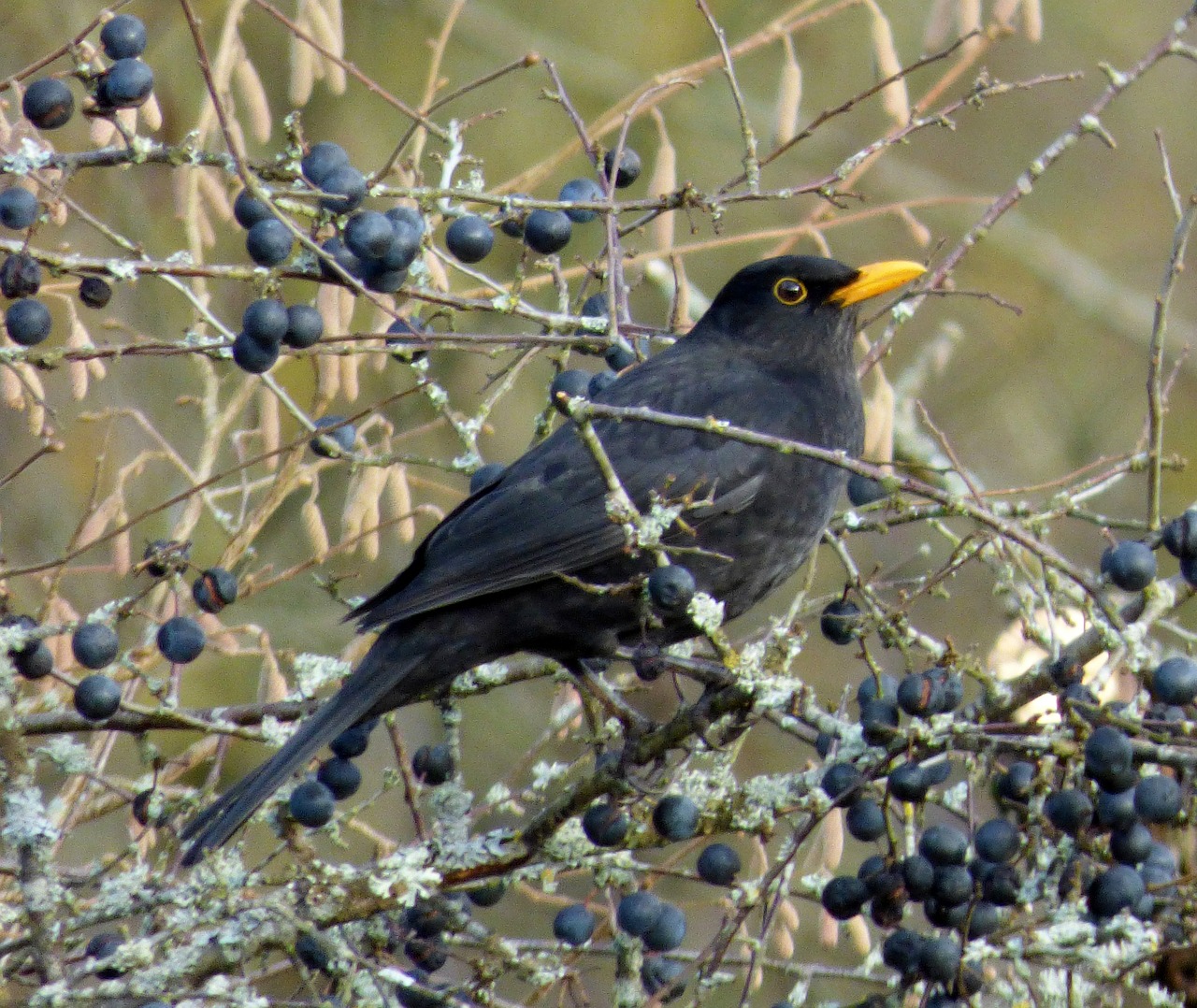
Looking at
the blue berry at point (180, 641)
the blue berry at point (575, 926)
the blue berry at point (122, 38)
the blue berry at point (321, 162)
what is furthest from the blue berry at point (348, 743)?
the blue berry at point (122, 38)

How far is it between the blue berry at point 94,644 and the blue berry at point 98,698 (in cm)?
7

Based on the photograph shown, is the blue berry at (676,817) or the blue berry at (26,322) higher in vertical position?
the blue berry at (26,322)

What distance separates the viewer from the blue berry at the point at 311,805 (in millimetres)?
3396

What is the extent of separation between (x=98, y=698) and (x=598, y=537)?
57.4 inches

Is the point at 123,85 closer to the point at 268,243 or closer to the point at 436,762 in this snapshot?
the point at 268,243

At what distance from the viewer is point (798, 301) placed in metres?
4.98

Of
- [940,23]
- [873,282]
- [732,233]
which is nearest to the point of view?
[940,23]

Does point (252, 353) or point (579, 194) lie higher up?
point (579, 194)

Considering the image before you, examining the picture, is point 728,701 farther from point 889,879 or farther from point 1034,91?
→ point 1034,91

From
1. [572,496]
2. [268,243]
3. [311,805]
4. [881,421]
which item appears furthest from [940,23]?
[311,805]

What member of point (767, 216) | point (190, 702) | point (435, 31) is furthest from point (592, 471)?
point (767, 216)

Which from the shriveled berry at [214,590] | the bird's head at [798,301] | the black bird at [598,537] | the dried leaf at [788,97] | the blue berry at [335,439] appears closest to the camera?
the shriveled berry at [214,590]

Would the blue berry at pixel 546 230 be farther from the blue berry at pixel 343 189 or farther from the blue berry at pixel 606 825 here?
the blue berry at pixel 606 825

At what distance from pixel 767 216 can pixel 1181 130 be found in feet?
9.03
